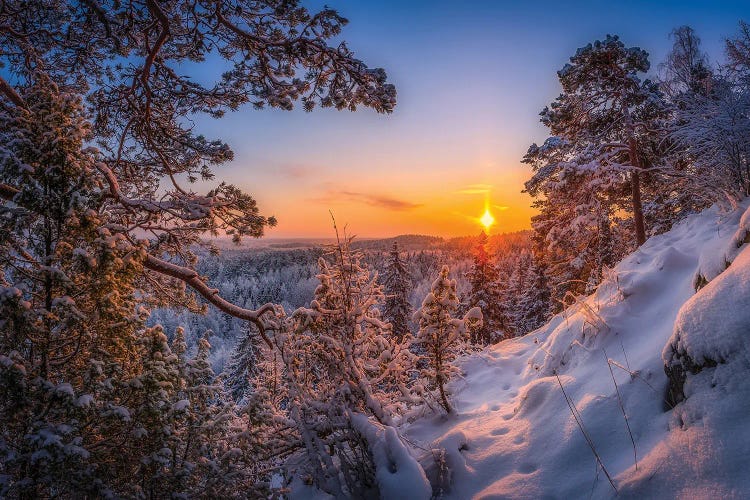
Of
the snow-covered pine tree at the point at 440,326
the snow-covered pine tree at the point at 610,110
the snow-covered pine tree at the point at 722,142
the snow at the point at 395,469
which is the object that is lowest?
the snow at the point at 395,469

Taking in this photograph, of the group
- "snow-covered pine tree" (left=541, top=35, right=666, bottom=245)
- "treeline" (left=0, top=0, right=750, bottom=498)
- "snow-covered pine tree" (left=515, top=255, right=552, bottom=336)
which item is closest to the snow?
"treeline" (left=0, top=0, right=750, bottom=498)

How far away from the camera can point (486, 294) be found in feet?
80.0

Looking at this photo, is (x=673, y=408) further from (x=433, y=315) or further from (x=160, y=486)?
(x=160, y=486)

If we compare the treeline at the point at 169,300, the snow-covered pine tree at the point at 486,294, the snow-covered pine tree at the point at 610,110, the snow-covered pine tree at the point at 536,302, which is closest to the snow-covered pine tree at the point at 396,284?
the snow-covered pine tree at the point at 486,294

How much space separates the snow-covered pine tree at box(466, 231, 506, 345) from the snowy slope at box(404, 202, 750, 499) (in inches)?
768

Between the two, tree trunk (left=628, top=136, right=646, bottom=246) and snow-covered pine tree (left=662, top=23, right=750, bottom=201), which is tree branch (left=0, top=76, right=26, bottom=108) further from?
tree trunk (left=628, top=136, right=646, bottom=246)

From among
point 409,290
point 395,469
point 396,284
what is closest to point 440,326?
point 395,469

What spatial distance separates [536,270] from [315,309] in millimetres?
26800

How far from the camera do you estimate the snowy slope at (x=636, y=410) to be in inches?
83.1

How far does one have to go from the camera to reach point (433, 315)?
4.55 metres

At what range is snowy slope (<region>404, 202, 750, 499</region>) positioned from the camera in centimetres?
211

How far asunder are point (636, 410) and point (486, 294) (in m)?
22.4

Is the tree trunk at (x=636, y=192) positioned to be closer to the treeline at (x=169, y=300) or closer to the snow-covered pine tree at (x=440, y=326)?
the treeline at (x=169, y=300)

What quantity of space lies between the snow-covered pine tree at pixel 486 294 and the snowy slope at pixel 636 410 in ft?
64.0
